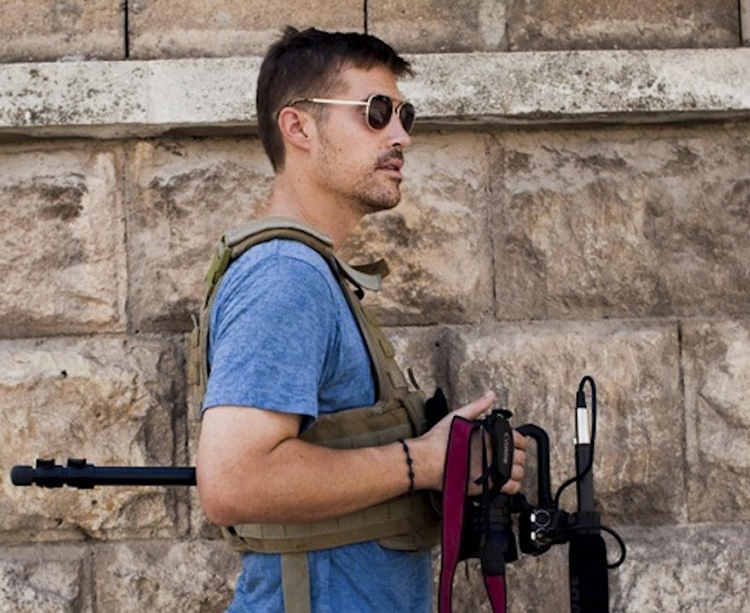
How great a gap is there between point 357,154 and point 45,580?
1.51 metres

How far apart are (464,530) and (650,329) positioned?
1.37m

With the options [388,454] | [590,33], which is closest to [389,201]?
[388,454]

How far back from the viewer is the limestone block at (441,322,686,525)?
3.68 metres

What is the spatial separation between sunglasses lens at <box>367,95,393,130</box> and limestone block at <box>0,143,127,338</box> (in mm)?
1168

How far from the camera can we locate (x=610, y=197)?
3.78 metres

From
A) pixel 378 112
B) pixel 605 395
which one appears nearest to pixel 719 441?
pixel 605 395

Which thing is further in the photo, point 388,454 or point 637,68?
point 637,68

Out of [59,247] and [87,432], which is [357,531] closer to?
[87,432]

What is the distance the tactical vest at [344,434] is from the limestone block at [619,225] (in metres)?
1.19

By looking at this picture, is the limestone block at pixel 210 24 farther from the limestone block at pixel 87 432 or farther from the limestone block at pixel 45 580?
the limestone block at pixel 45 580

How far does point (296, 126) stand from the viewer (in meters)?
2.75

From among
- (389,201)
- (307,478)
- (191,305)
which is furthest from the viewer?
(191,305)

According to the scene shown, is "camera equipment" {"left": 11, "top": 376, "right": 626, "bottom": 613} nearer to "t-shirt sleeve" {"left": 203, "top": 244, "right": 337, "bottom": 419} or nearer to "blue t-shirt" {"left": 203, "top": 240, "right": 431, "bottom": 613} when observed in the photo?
"blue t-shirt" {"left": 203, "top": 240, "right": 431, "bottom": 613}

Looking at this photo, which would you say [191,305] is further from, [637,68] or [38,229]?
[637,68]
